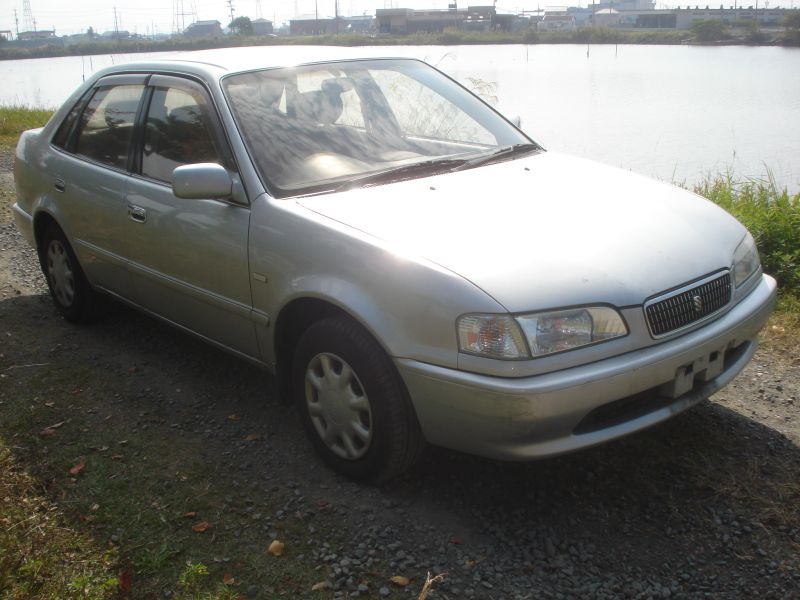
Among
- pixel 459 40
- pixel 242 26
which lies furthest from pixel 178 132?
pixel 242 26

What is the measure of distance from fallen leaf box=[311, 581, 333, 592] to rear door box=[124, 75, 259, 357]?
126 centimetres

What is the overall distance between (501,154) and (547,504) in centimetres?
181

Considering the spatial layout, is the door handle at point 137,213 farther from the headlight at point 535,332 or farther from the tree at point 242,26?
the tree at point 242,26

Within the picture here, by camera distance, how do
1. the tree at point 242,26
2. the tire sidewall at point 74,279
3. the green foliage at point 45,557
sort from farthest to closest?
the tree at point 242,26 < the tire sidewall at point 74,279 < the green foliage at point 45,557

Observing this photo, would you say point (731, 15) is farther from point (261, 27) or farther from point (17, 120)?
point (17, 120)

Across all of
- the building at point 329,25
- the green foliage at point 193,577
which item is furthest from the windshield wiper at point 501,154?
the building at point 329,25

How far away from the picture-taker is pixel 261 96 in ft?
12.5

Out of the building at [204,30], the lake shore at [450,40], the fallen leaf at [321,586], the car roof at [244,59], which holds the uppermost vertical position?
the building at [204,30]

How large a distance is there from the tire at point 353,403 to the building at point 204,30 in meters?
16.3

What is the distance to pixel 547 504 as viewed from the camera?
10.3 feet

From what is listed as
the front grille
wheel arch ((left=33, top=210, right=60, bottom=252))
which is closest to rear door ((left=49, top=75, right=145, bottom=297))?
wheel arch ((left=33, top=210, right=60, bottom=252))

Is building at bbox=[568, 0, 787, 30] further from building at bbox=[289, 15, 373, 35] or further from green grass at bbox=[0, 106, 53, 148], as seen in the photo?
green grass at bbox=[0, 106, 53, 148]

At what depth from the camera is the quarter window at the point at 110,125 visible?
444 centimetres

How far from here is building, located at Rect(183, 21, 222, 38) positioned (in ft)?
60.1
